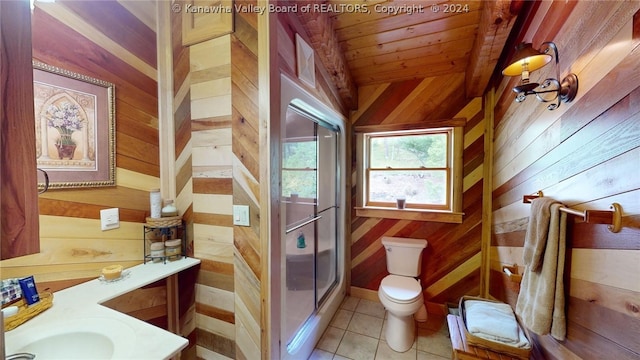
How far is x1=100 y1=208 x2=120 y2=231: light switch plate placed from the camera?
1255mm

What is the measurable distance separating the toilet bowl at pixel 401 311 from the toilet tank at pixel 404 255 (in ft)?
0.88

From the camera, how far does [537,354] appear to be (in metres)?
1.22

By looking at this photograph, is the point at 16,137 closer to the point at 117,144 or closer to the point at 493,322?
the point at 117,144

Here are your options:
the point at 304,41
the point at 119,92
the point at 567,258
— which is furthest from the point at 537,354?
the point at 119,92

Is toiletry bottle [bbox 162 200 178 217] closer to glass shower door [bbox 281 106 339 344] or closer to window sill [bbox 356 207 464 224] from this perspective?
glass shower door [bbox 281 106 339 344]

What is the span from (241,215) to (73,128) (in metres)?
0.90

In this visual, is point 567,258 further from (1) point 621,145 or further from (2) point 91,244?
(2) point 91,244

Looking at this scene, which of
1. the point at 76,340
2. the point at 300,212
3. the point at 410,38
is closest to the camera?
the point at 76,340

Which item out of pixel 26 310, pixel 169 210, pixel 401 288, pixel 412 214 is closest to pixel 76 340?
pixel 26 310

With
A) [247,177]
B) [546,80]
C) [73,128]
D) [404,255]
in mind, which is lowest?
[404,255]

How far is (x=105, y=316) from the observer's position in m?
0.94

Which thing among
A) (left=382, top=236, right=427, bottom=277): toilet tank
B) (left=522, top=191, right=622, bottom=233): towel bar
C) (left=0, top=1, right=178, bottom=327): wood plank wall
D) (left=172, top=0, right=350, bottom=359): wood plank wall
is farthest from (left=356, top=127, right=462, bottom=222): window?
(left=0, top=1, right=178, bottom=327): wood plank wall

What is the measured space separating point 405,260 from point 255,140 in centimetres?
184

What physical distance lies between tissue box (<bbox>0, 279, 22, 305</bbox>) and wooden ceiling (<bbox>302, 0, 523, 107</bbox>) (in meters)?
2.00
